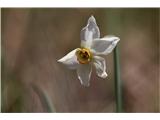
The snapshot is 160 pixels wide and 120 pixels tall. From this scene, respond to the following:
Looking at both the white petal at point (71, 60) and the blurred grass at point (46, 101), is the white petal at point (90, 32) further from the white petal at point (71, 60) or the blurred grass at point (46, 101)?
the blurred grass at point (46, 101)

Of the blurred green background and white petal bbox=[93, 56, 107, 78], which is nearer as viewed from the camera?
white petal bbox=[93, 56, 107, 78]

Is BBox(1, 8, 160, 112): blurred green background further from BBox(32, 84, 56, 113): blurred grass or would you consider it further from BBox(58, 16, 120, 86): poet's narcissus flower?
BBox(58, 16, 120, 86): poet's narcissus flower

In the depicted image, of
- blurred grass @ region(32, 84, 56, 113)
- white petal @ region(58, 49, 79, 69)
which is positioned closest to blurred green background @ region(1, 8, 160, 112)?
blurred grass @ region(32, 84, 56, 113)

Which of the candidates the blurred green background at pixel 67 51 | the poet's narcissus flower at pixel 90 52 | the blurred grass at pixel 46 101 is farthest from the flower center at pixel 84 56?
the blurred green background at pixel 67 51
